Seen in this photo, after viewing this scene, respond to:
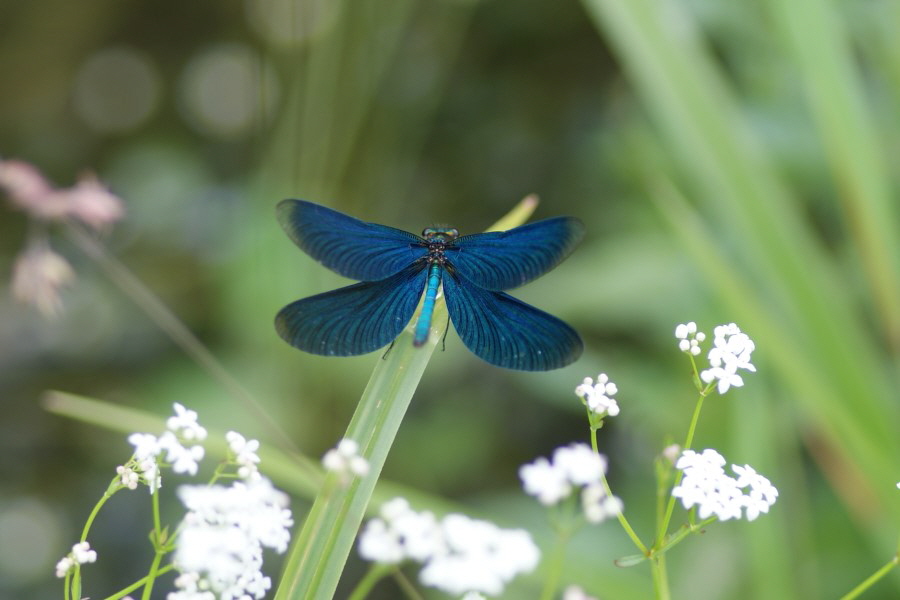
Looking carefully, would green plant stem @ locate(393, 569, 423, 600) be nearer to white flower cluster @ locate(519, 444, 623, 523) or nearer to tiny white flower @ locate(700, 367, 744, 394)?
white flower cluster @ locate(519, 444, 623, 523)

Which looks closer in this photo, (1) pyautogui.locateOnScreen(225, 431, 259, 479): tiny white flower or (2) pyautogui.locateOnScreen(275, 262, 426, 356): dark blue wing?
(1) pyautogui.locateOnScreen(225, 431, 259, 479): tiny white flower

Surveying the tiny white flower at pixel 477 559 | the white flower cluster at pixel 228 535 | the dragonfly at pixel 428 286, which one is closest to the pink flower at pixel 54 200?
the dragonfly at pixel 428 286

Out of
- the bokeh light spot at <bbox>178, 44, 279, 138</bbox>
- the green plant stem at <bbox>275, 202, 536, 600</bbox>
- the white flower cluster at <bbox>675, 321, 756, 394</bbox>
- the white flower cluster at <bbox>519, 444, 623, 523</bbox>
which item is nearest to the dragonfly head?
the green plant stem at <bbox>275, 202, 536, 600</bbox>

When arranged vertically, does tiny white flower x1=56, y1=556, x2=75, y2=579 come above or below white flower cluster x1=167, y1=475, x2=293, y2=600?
below

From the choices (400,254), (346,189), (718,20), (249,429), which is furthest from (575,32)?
(400,254)

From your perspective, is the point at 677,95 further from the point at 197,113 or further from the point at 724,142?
the point at 197,113

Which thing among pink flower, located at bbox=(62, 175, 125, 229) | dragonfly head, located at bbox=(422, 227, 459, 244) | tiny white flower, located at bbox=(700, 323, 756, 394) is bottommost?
tiny white flower, located at bbox=(700, 323, 756, 394)
